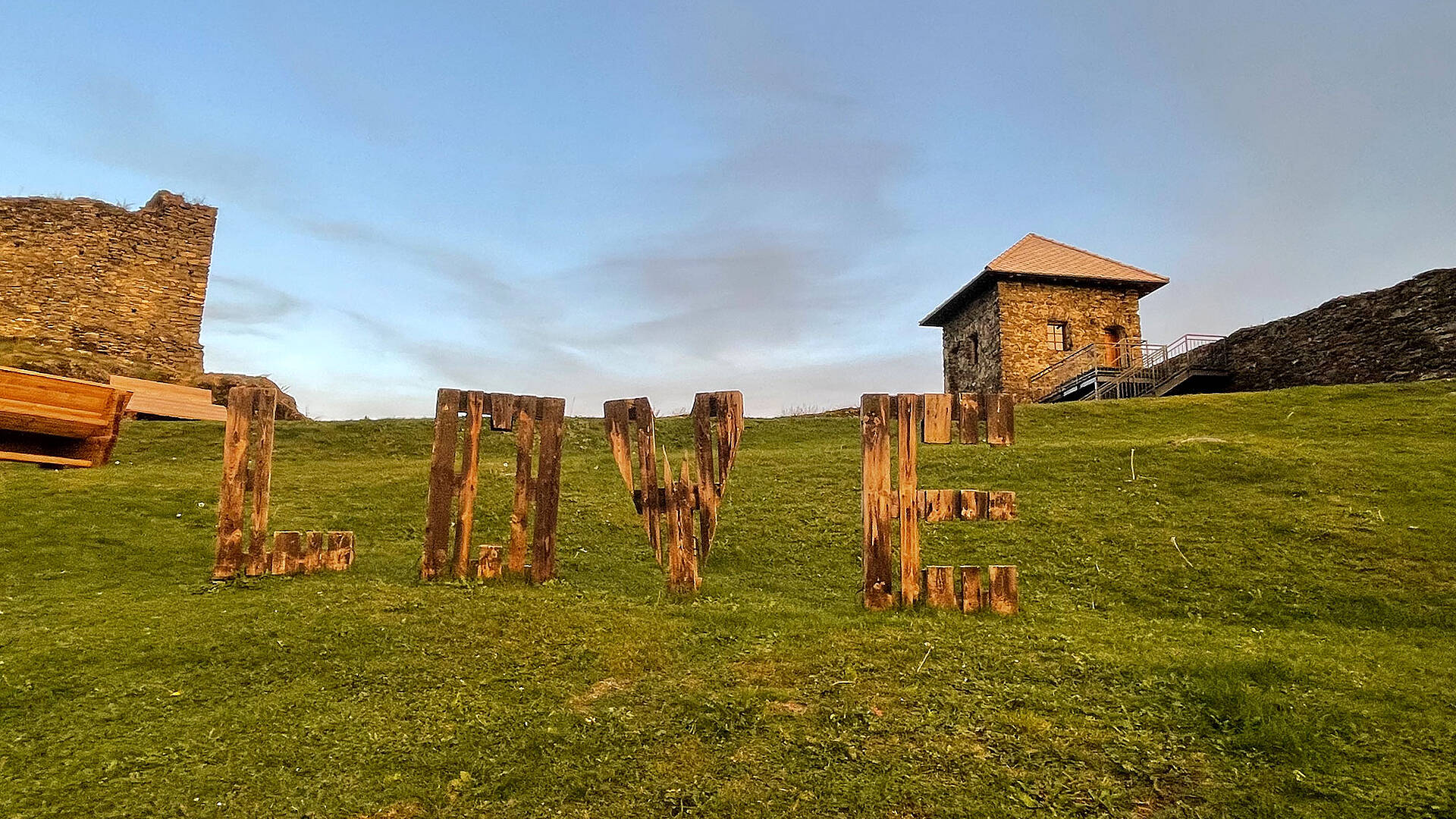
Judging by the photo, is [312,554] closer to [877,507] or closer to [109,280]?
[877,507]

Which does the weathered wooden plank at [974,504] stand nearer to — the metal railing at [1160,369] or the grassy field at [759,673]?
the grassy field at [759,673]

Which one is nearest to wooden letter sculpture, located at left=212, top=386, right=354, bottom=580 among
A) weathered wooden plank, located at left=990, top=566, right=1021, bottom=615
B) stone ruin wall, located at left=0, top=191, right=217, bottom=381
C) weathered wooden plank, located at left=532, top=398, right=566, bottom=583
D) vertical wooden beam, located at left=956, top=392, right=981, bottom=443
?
weathered wooden plank, located at left=532, top=398, right=566, bottom=583

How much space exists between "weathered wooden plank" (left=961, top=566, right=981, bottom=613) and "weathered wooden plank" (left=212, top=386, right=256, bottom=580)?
20.1 ft

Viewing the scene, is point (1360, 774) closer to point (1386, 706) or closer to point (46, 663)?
point (1386, 706)

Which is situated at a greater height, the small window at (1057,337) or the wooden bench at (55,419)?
the small window at (1057,337)

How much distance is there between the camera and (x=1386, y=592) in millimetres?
6941

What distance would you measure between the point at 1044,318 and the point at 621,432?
2697cm

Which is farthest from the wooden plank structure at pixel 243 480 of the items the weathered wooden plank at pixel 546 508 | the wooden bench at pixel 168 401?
the wooden bench at pixel 168 401

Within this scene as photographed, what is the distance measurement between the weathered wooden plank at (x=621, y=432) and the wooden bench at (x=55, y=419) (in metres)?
3.61

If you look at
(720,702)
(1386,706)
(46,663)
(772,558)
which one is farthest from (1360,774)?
Answer: (46,663)

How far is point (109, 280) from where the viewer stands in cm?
2370

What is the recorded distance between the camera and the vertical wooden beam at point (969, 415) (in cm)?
640

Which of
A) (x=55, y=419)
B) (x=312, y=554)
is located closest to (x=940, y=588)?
(x=312, y=554)

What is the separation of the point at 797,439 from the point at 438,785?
45.6 feet
